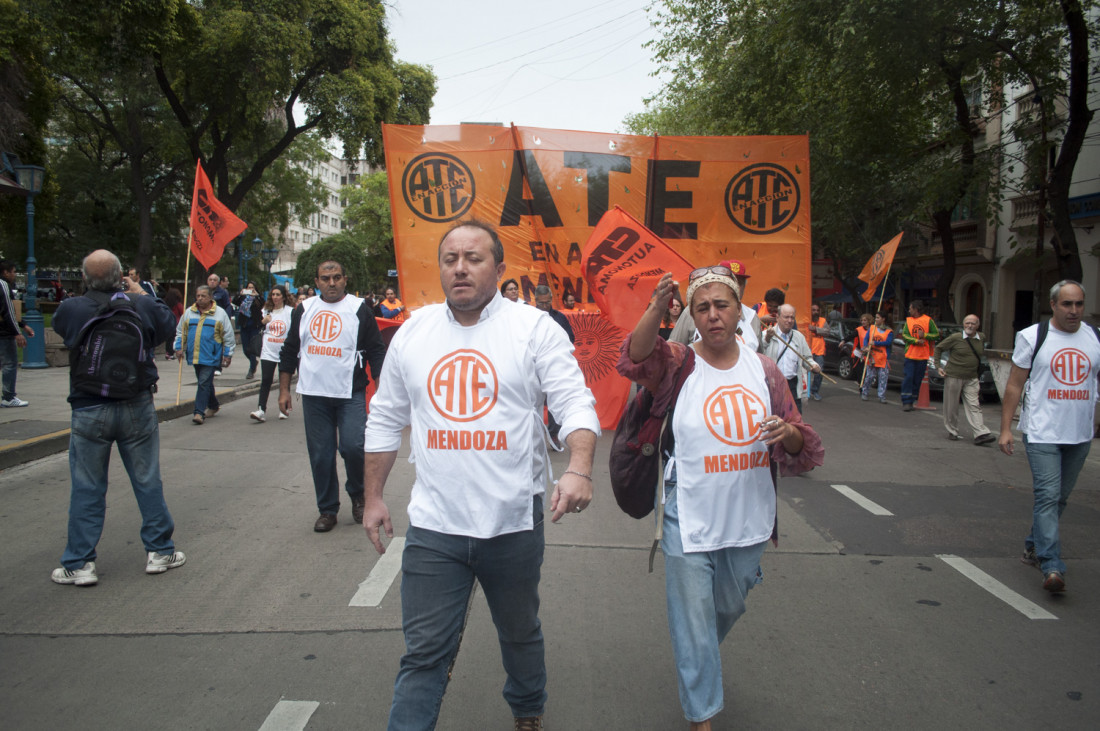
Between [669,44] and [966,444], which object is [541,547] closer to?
[966,444]

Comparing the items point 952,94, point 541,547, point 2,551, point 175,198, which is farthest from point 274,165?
point 541,547

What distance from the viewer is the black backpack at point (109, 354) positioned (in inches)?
177

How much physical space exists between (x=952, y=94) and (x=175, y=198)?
28721 mm

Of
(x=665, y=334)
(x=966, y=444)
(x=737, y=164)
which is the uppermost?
(x=737, y=164)

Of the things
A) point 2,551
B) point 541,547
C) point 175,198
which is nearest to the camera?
point 541,547

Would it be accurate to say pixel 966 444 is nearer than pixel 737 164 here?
No

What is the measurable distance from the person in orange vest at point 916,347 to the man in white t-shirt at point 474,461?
12377 mm

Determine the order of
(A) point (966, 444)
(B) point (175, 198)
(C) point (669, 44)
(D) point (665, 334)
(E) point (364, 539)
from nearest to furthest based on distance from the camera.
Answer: (E) point (364, 539), (D) point (665, 334), (A) point (966, 444), (C) point (669, 44), (B) point (175, 198)

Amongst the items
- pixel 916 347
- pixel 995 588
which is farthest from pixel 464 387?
pixel 916 347

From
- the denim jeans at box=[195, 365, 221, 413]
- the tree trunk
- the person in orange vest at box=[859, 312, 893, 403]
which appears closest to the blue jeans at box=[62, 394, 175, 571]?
the denim jeans at box=[195, 365, 221, 413]

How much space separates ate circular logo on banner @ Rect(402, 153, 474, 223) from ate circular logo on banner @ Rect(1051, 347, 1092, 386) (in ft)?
20.0

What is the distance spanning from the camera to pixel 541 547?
8.66ft

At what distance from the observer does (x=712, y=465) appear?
2.82 metres

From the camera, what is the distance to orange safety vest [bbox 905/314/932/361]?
13.5 metres
